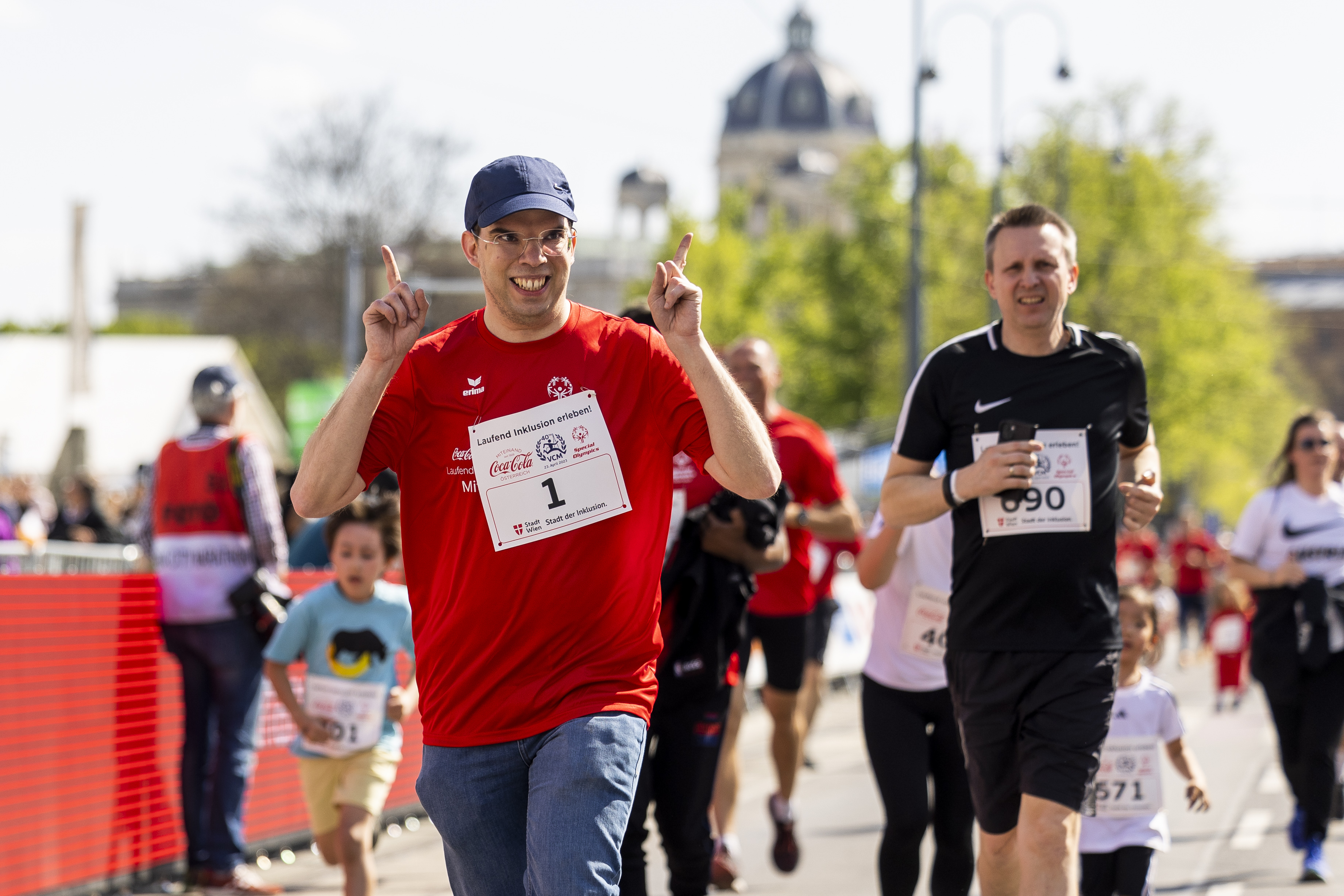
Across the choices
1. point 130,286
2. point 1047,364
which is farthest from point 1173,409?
point 130,286

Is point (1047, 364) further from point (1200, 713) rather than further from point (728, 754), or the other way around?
point (1200, 713)

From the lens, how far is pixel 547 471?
3633 millimetres

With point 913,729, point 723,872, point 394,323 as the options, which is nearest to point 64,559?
point 723,872

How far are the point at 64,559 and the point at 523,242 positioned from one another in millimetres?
9511

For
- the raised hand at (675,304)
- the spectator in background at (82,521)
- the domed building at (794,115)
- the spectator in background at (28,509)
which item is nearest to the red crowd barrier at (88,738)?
the raised hand at (675,304)

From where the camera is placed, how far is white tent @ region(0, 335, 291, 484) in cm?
4200

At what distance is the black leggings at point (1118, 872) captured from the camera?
5.54 m

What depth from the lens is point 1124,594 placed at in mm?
6121

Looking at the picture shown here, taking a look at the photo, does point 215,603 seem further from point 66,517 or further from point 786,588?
point 66,517

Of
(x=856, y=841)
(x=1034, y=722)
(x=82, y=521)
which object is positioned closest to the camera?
(x=1034, y=722)

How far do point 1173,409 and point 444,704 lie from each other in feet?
135

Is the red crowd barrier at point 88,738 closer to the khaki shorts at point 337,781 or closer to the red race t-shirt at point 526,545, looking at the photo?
the khaki shorts at point 337,781

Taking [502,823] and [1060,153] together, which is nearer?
[502,823]

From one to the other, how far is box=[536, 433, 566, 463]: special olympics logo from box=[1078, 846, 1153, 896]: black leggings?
2.83 meters
